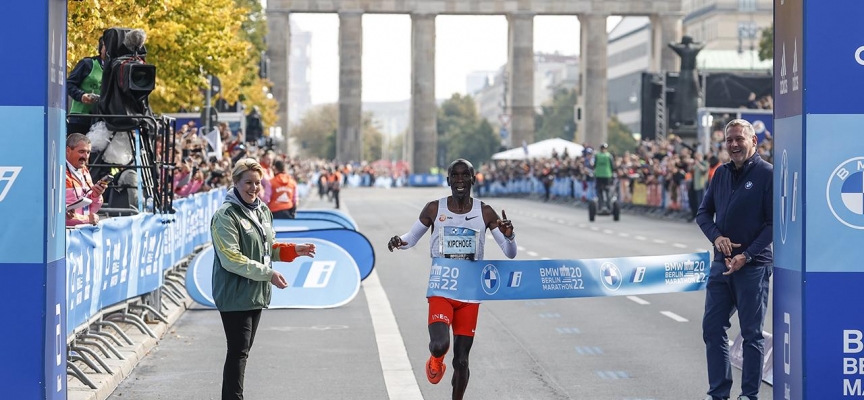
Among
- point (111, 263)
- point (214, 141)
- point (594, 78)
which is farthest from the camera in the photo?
point (594, 78)

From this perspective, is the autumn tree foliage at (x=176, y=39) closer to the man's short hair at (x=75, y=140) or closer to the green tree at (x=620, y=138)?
the man's short hair at (x=75, y=140)

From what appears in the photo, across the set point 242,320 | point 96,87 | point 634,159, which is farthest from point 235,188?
point 634,159

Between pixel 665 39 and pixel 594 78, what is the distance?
564 cm

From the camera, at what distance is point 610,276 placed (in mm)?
11945

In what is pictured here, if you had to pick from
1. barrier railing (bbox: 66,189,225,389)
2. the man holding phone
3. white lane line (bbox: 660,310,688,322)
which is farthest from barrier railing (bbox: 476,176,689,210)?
the man holding phone

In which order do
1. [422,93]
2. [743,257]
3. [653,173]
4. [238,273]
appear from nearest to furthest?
[238,273] → [743,257] → [653,173] → [422,93]

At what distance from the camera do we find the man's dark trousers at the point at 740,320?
10492 mm

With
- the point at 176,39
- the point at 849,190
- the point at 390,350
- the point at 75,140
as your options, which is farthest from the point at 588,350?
the point at 176,39

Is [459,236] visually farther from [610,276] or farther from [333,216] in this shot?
[333,216]

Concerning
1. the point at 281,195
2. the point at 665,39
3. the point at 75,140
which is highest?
the point at 665,39

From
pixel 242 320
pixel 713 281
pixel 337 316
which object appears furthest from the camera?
pixel 337 316

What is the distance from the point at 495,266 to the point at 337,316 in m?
6.91

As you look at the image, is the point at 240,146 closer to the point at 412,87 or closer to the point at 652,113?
the point at 652,113

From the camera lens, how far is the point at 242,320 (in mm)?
10039
